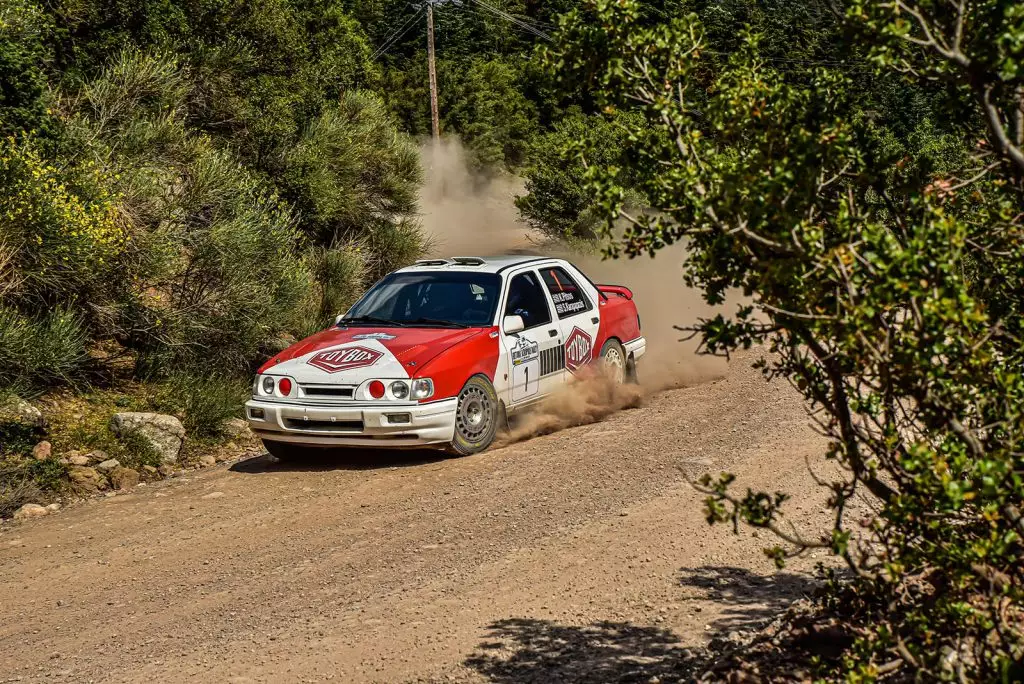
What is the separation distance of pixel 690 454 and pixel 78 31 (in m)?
12.8

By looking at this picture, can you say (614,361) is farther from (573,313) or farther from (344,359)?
(344,359)

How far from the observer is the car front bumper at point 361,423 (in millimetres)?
9445

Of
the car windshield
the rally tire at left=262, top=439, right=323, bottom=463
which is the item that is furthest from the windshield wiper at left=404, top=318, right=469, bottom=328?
the rally tire at left=262, top=439, right=323, bottom=463

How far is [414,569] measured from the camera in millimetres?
6840

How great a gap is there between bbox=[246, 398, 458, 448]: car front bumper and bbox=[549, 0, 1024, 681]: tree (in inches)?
217

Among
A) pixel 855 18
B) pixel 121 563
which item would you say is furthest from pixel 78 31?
pixel 855 18

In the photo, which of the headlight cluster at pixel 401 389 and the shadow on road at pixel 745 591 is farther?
the headlight cluster at pixel 401 389

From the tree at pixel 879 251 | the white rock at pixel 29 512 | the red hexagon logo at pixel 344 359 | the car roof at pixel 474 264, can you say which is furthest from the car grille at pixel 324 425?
the tree at pixel 879 251

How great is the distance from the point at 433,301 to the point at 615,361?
2.54 metres

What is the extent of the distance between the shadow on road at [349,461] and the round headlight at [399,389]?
79 cm

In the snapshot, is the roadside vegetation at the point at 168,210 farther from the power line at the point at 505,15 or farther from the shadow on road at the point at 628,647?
the power line at the point at 505,15

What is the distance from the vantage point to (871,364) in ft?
10.7

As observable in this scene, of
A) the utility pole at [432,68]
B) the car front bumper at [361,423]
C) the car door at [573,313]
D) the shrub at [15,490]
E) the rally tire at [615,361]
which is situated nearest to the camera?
the car front bumper at [361,423]

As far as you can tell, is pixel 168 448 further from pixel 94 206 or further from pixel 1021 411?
pixel 1021 411
